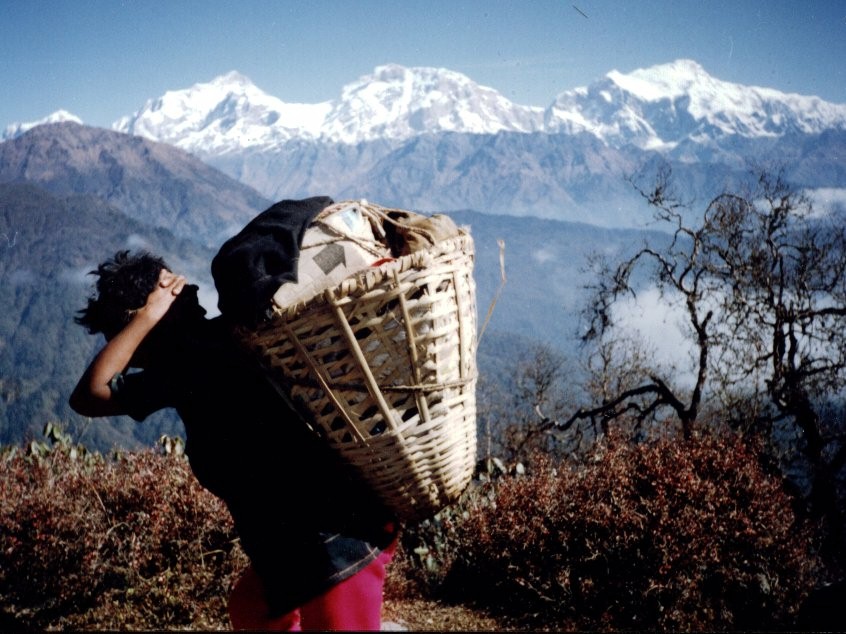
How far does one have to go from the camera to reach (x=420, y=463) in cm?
187

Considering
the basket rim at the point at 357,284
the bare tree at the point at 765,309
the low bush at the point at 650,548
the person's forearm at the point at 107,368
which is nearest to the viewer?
the basket rim at the point at 357,284

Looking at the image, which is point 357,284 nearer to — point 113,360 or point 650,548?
point 113,360

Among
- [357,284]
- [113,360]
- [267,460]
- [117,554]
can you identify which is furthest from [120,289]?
[117,554]

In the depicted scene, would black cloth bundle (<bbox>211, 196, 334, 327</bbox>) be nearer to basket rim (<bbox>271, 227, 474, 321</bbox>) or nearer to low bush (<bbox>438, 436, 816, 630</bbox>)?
basket rim (<bbox>271, 227, 474, 321</bbox>)

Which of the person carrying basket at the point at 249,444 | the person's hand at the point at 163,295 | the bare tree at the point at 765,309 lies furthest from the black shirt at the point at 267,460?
the bare tree at the point at 765,309

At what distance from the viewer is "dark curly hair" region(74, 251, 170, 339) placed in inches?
78.5

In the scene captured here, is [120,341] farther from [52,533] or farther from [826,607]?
[826,607]

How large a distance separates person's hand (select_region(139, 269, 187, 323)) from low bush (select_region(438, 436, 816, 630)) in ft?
11.7

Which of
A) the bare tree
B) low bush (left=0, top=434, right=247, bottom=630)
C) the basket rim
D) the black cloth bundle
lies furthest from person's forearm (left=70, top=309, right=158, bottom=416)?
the bare tree

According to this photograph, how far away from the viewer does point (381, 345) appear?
5.73 feet

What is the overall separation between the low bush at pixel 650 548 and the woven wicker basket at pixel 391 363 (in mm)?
Answer: 3181

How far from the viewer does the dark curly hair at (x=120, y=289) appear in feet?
6.54

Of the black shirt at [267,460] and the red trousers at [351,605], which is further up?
the black shirt at [267,460]

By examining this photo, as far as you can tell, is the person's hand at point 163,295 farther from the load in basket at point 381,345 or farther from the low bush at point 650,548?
the low bush at point 650,548
